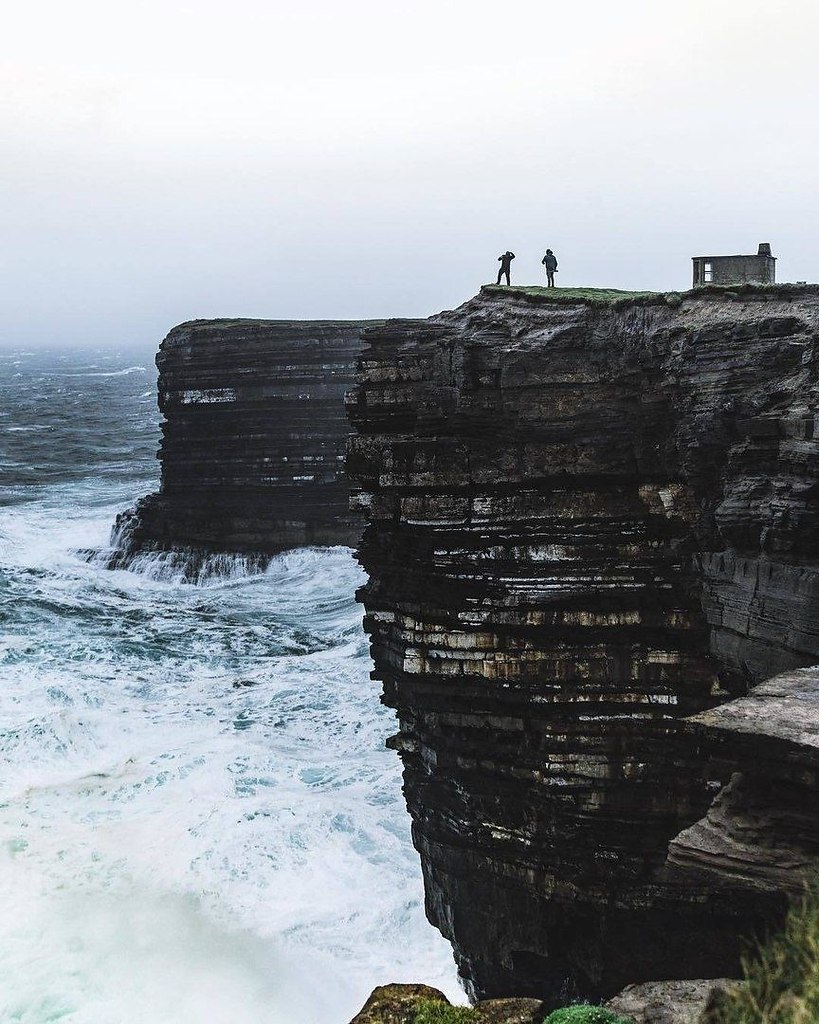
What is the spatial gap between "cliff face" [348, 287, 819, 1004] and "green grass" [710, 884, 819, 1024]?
A: 5344 mm

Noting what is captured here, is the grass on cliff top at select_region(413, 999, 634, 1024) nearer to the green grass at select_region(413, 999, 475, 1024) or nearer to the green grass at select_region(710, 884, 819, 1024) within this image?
the green grass at select_region(413, 999, 475, 1024)

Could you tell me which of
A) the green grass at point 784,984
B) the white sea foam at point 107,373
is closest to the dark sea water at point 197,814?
the green grass at point 784,984

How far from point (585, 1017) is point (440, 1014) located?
1077 mm

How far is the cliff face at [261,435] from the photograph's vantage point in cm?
3816

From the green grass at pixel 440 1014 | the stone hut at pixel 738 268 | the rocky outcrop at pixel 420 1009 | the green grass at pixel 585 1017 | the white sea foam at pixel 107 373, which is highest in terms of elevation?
the stone hut at pixel 738 268

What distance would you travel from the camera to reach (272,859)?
1712cm

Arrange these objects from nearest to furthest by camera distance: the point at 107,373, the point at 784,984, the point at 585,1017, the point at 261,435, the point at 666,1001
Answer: the point at 784,984, the point at 585,1017, the point at 666,1001, the point at 261,435, the point at 107,373

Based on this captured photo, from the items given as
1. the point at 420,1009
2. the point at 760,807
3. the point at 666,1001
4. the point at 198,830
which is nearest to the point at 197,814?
the point at 198,830

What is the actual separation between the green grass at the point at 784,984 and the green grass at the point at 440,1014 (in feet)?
5.86

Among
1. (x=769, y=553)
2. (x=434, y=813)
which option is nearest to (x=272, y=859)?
(x=434, y=813)

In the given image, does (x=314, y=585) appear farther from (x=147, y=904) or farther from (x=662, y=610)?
(x=662, y=610)

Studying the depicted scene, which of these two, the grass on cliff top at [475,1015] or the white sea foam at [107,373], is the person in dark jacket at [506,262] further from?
the white sea foam at [107,373]

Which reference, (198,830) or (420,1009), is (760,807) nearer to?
(420,1009)

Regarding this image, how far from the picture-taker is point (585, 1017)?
6.69 meters
